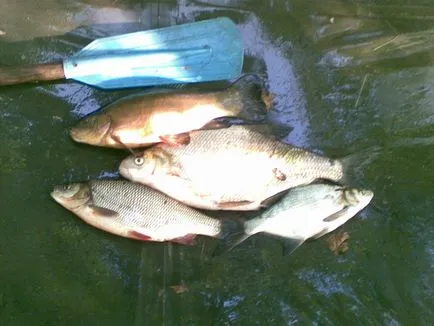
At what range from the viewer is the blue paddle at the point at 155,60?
3.28 m

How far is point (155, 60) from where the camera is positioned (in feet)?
11.0

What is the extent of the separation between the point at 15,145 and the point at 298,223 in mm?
1465

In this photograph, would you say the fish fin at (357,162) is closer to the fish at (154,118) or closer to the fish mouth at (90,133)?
the fish at (154,118)

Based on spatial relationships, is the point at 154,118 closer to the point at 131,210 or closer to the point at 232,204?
the point at 131,210

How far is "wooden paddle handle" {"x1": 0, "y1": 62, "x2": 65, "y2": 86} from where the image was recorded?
323 centimetres

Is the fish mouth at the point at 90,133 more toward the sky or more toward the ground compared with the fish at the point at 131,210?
more toward the sky

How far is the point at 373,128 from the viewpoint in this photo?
359cm

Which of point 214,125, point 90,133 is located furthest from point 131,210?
point 214,125

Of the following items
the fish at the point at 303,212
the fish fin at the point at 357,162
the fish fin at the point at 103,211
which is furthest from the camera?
the fish fin at the point at 357,162

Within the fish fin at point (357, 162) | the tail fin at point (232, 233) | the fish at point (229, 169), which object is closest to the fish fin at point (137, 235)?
the fish at point (229, 169)

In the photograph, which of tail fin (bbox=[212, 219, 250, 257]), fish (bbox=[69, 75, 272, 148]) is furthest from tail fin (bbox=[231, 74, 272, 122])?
tail fin (bbox=[212, 219, 250, 257])

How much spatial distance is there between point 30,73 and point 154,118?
26.8 inches

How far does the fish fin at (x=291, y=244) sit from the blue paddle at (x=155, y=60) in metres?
0.90

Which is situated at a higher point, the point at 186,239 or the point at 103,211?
the point at 103,211
